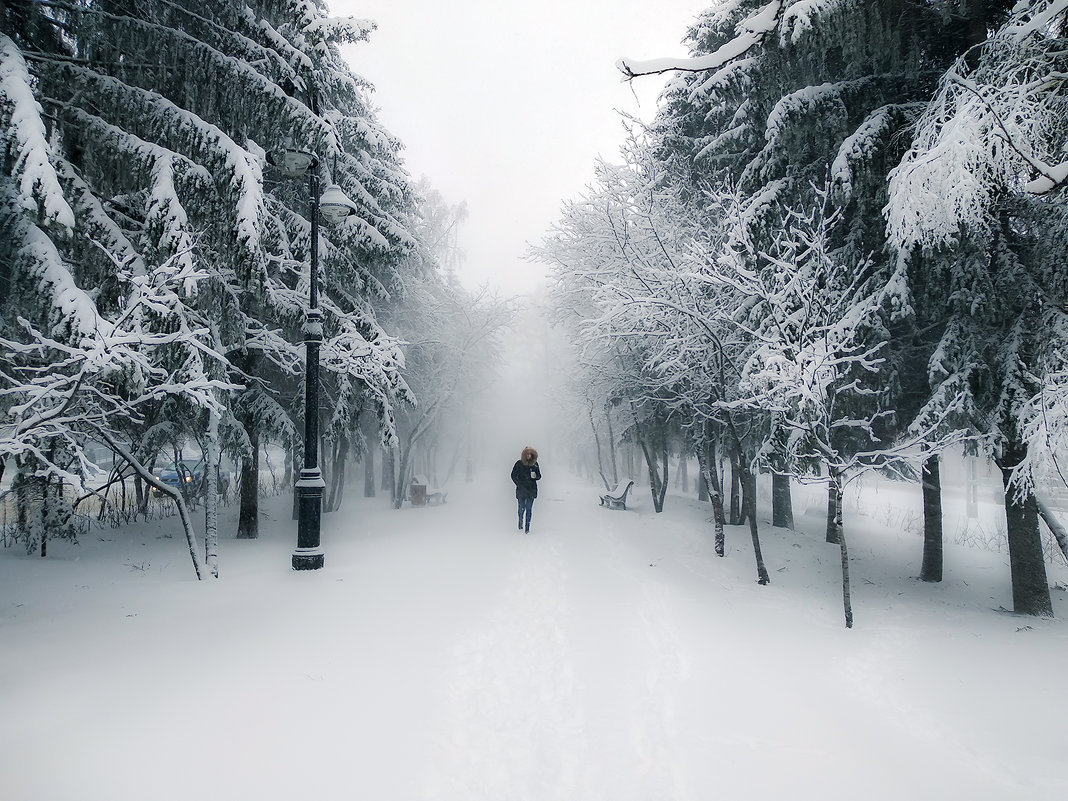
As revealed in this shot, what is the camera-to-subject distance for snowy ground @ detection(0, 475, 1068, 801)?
3320 millimetres

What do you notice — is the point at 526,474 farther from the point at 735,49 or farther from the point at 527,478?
the point at 735,49

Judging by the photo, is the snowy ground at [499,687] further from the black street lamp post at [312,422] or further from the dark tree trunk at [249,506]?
the dark tree trunk at [249,506]

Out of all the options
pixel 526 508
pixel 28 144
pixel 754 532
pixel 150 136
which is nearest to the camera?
pixel 28 144

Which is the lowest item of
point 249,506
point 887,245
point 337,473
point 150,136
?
point 249,506

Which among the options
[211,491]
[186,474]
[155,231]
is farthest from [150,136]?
[186,474]

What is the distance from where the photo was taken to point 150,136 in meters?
6.80

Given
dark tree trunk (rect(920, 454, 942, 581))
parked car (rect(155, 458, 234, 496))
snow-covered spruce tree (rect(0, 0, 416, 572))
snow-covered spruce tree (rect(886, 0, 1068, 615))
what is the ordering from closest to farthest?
snow-covered spruce tree (rect(886, 0, 1068, 615)) → snow-covered spruce tree (rect(0, 0, 416, 572)) → parked car (rect(155, 458, 234, 496)) → dark tree trunk (rect(920, 454, 942, 581))

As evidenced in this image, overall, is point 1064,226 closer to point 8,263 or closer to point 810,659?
point 810,659

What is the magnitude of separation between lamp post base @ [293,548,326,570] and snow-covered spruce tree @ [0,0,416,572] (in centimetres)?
339

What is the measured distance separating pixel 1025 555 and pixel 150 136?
43.4 feet

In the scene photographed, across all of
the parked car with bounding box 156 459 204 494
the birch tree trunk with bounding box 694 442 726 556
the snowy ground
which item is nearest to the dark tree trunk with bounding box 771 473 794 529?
the birch tree trunk with bounding box 694 442 726 556

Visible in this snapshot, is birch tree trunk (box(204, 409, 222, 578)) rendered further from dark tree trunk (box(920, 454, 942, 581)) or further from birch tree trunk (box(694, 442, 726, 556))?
dark tree trunk (box(920, 454, 942, 581))

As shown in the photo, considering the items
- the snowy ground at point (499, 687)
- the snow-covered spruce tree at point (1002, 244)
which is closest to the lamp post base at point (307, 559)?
the snowy ground at point (499, 687)

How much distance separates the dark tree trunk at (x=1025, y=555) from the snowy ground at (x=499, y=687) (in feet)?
1.32
